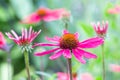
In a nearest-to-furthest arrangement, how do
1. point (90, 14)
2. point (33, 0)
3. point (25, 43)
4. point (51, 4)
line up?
point (25, 43), point (90, 14), point (51, 4), point (33, 0)

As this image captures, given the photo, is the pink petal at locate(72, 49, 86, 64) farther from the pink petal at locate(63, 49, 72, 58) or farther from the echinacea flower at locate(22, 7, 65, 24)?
the echinacea flower at locate(22, 7, 65, 24)

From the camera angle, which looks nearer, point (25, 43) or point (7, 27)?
point (25, 43)

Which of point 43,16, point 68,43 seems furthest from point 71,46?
point 43,16

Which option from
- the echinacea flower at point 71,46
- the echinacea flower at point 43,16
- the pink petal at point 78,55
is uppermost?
the echinacea flower at point 43,16

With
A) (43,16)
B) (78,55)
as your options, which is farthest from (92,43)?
(43,16)

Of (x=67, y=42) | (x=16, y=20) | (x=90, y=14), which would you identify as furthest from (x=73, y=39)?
(x=16, y=20)

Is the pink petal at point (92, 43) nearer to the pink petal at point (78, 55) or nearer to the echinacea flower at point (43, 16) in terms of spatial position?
the pink petal at point (78, 55)

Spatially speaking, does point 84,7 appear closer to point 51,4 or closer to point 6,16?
point 51,4

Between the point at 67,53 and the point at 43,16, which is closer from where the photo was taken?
the point at 67,53

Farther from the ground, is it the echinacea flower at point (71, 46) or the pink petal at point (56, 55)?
the echinacea flower at point (71, 46)

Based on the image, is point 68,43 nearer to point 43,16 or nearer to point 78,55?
point 78,55

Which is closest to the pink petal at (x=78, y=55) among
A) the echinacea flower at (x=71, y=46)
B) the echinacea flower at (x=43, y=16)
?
the echinacea flower at (x=71, y=46)
